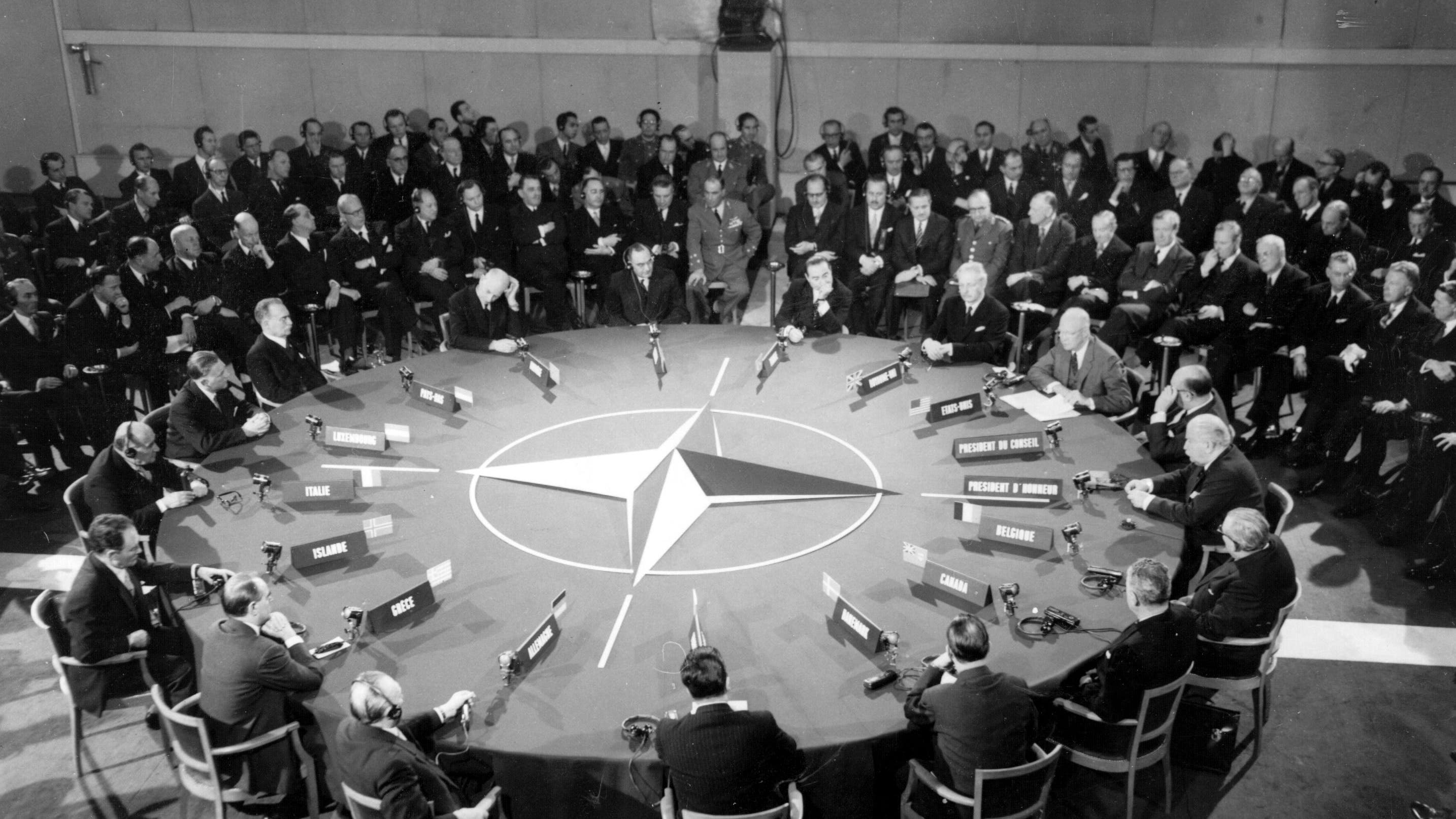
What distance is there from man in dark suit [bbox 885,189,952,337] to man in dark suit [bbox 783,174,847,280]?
Answer: 545 mm

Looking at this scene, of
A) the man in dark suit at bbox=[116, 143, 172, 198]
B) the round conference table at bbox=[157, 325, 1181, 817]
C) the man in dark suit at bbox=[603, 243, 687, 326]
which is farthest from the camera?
the man in dark suit at bbox=[116, 143, 172, 198]

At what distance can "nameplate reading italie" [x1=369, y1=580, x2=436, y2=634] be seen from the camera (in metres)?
4.49

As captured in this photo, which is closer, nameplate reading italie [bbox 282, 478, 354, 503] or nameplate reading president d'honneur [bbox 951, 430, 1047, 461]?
nameplate reading italie [bbox 282, 478, 354, 503]

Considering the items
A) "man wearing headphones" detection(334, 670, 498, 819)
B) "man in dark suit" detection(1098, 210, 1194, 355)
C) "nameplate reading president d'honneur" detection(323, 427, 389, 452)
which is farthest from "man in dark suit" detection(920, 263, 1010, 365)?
"man wearing headphones" detection(334, 670, 498, 819)

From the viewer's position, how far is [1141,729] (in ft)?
14.3

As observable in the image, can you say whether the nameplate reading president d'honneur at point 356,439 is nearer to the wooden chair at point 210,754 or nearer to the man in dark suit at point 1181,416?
the wooden chair at point 210,754

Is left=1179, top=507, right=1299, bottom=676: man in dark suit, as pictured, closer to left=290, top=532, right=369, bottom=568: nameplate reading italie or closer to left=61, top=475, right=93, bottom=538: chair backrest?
left=290, top=532, right=369, bottom=568: nameplate reading italie

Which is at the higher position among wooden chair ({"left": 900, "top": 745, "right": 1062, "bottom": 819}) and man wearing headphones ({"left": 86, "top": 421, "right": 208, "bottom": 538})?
man wearing headphones ({"left": 86, "top": 421, "right": 208, "bottom": 538})

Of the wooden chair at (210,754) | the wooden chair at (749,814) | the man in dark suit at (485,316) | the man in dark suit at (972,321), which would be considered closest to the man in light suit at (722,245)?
the man in dark suit at (485,316)

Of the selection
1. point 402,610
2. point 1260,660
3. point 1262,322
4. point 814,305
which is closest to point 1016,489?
point 1260,660

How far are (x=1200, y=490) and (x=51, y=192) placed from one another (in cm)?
1213

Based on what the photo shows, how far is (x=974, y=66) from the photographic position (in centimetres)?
1333

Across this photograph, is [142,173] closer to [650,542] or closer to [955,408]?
[650,542]

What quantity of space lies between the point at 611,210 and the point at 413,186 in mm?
2793
